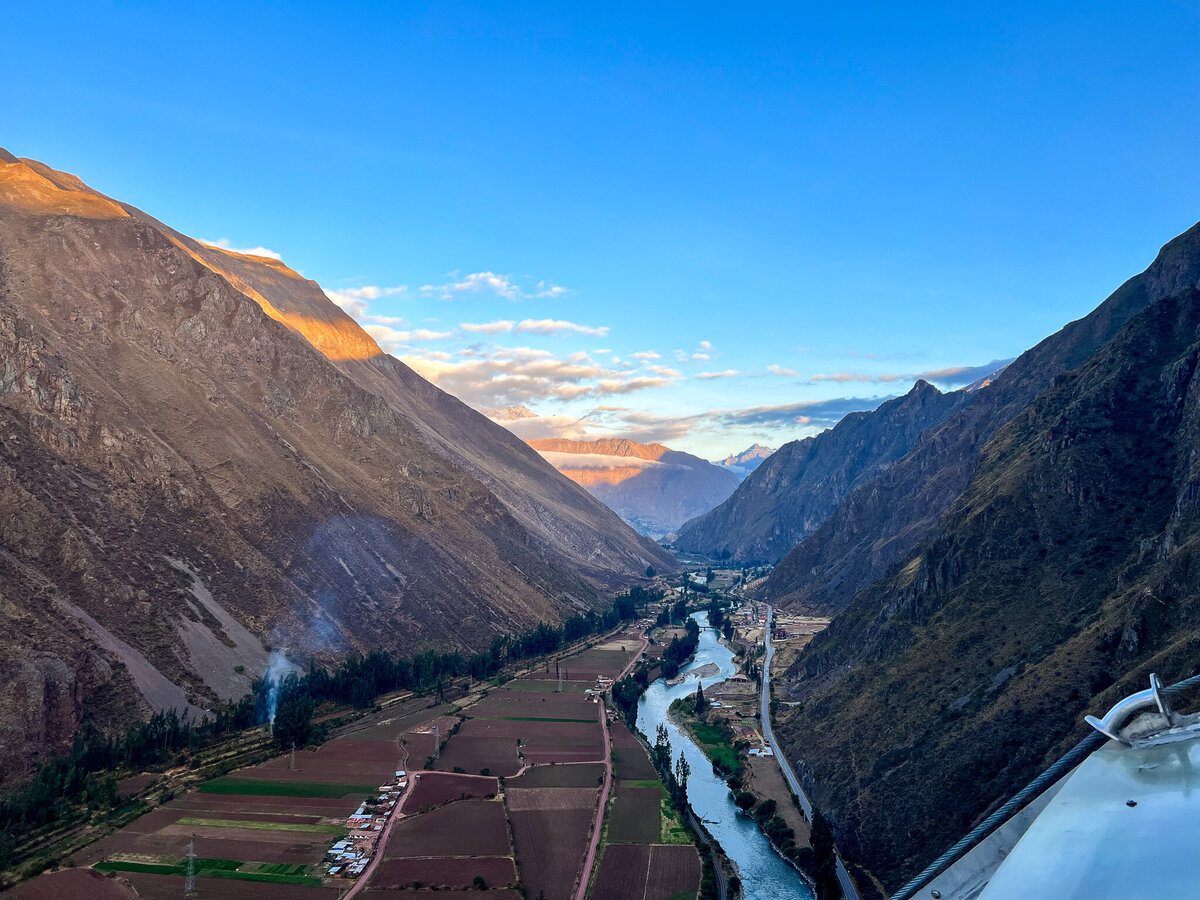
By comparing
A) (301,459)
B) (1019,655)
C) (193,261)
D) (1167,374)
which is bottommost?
(1019,655)

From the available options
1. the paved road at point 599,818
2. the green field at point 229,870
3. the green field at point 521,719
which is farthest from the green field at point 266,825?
the green field at point 521,719

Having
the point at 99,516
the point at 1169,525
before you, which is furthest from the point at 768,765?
the point at 99,516

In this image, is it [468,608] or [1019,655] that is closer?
[1019,655]

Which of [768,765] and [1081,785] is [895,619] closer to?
[768,765]

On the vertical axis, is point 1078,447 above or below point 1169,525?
above

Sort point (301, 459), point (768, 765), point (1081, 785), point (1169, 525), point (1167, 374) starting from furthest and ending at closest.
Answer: point (301, 459) < point (1167, 374) < point (768, 765) < point (1169, 525) < point (1081, 785)

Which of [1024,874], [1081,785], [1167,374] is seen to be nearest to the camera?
[1024,874]

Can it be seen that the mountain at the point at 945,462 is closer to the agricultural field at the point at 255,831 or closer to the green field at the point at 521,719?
the green field at the point at 521,719

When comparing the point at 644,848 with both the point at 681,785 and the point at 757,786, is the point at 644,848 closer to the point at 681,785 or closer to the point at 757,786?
the point at 681,785
